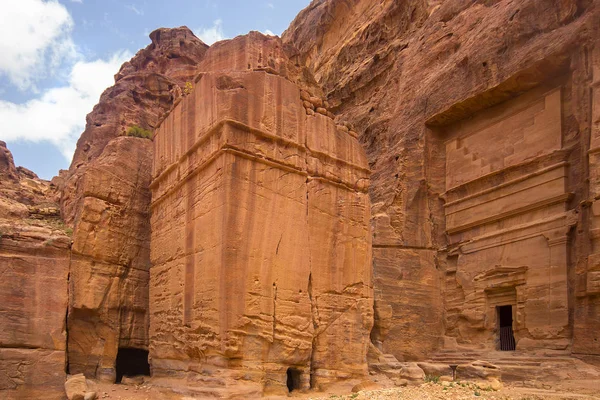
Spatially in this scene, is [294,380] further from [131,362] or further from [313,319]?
[131,362]

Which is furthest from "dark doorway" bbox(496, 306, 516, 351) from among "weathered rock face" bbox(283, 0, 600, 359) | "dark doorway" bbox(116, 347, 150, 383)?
"dark doorway" bbox(116, 347, 150, 383)

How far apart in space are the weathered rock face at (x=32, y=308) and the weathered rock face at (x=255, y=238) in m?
1.65

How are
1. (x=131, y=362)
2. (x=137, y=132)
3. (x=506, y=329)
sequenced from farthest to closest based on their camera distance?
(x=506, y=329) → (x=137, y=132) → (x=131, y=362)

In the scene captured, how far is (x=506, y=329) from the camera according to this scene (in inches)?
648

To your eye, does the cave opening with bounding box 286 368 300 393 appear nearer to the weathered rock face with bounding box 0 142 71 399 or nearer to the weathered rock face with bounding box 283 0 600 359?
the weathered rock face with bounding box 0 142 71 399

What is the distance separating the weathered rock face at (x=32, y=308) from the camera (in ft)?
29.5

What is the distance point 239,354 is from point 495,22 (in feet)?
45.5

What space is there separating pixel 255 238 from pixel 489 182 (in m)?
11.2

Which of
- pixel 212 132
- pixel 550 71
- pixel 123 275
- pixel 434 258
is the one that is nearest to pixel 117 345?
pixel 123 275

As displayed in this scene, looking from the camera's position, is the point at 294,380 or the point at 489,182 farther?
the point at 489,182

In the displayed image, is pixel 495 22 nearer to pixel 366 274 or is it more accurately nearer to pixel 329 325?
pixel 366 274

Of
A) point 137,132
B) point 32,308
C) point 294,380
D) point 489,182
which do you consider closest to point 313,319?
point 294,380

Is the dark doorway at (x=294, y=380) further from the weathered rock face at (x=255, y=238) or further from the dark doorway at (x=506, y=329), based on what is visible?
the dark doorway at (x=506, y=329)

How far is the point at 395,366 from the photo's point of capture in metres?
11.0
